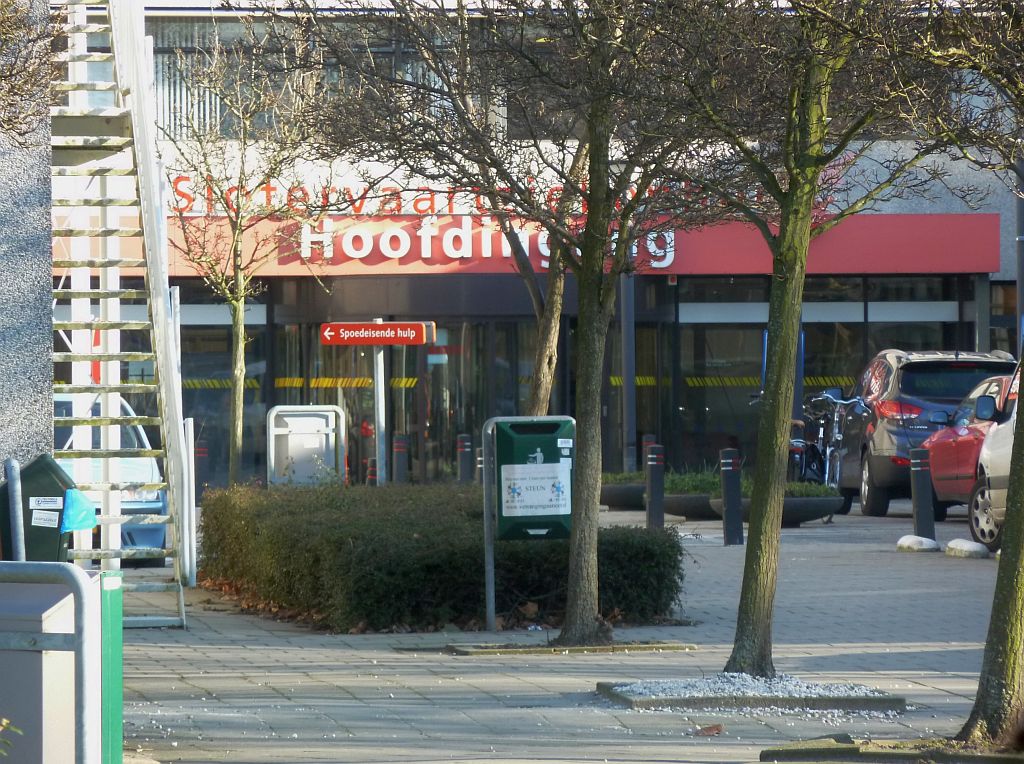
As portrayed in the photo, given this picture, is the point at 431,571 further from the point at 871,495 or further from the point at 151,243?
the point at 871,495

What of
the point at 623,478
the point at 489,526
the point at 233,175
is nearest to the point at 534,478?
the point at 489,526

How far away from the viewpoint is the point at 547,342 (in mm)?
14023

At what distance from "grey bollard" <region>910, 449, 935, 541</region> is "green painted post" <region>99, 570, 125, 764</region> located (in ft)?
37.4

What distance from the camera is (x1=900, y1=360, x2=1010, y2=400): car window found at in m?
19.0

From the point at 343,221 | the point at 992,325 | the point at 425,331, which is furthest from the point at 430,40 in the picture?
the point at 992,325

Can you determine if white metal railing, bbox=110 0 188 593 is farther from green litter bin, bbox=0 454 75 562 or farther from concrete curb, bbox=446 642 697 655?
green litter bin, bbox=0 454 75 562

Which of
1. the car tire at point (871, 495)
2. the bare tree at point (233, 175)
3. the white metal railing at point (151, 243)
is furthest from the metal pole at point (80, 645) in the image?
the car tire at point (871, 495)

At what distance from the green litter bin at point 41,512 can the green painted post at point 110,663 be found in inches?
64.9

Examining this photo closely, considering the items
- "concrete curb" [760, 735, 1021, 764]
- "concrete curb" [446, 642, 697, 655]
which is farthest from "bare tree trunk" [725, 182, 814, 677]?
"concrete curb" [446, 642, 697, 655]

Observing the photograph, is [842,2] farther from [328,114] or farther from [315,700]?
[328,114]

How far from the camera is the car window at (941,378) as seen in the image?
747 inches

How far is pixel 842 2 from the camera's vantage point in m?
6.76

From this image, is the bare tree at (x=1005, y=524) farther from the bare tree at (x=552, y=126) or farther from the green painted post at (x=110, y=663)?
the green painted post at (x=110, y=663)

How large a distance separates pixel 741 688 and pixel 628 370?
18.5 meters
